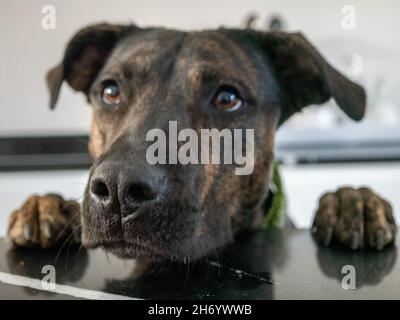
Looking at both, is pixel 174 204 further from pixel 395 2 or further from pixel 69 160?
pixel 395 2

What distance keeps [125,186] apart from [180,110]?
381 millimetres

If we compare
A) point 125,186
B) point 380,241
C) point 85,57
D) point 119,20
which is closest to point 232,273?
point 125,186

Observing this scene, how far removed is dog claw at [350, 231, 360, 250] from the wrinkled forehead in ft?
1.61

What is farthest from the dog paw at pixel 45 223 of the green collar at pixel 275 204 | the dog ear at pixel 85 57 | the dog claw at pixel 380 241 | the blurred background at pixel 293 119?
the blurred background at pixel 293 119

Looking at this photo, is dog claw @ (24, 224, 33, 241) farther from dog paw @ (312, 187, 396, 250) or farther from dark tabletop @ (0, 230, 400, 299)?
dog paw @ (312, 187, 396, 250)

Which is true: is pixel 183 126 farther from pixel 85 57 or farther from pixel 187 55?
pixel 85 57

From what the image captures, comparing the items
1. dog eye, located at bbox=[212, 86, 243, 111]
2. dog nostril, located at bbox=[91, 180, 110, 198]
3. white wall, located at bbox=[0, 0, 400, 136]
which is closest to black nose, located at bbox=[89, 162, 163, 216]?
dog nostril, located at bbox=[91, 180, 110, 198]

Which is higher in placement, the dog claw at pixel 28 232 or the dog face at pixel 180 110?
the dog face at pixel 180 110

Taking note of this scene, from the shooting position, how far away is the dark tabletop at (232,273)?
3.23 feet

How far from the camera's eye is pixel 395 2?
3.67 m

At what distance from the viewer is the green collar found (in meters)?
1.72

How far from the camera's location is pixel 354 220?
138 centimetres

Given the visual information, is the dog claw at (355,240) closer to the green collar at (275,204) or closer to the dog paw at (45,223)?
the green collar at (275,204)
